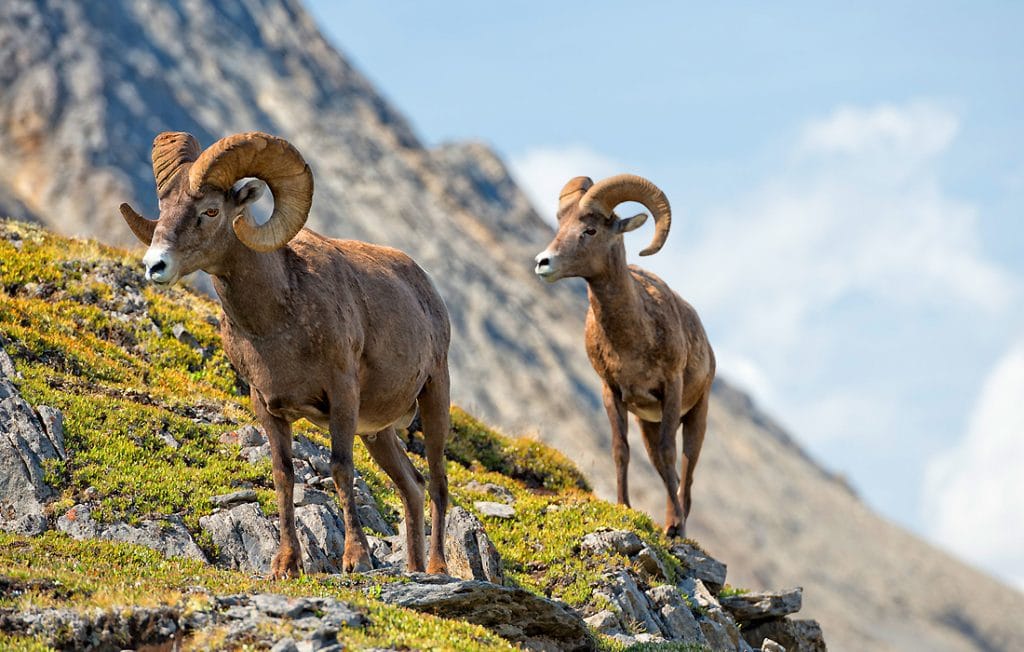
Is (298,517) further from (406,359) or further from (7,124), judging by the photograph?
(7,124)

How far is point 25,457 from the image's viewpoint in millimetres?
13195

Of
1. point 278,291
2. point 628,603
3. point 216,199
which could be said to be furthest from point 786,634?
point 216,199

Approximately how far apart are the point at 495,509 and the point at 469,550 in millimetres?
2752

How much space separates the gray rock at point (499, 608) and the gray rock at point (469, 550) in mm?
1500

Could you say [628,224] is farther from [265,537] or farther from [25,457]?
[25,457]

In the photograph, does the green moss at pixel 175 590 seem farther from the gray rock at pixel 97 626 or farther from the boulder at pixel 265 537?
the boulder at pixel 265 537

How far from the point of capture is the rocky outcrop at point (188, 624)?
28.7 feet

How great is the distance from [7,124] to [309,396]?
234ft

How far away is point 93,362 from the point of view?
16312 mm

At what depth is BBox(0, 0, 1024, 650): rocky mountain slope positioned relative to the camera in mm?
73062

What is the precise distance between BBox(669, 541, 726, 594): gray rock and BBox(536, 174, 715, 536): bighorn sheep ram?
510 millimetres

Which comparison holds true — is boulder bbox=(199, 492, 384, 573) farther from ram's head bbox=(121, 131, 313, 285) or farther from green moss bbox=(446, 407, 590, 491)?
green moss bbox=(446, 407, 590, 491)

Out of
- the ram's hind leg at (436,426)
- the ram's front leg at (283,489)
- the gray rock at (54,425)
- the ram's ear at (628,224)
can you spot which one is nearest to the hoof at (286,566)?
the ram's front leg at (283,489)

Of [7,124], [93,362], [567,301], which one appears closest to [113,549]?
[93,362]
